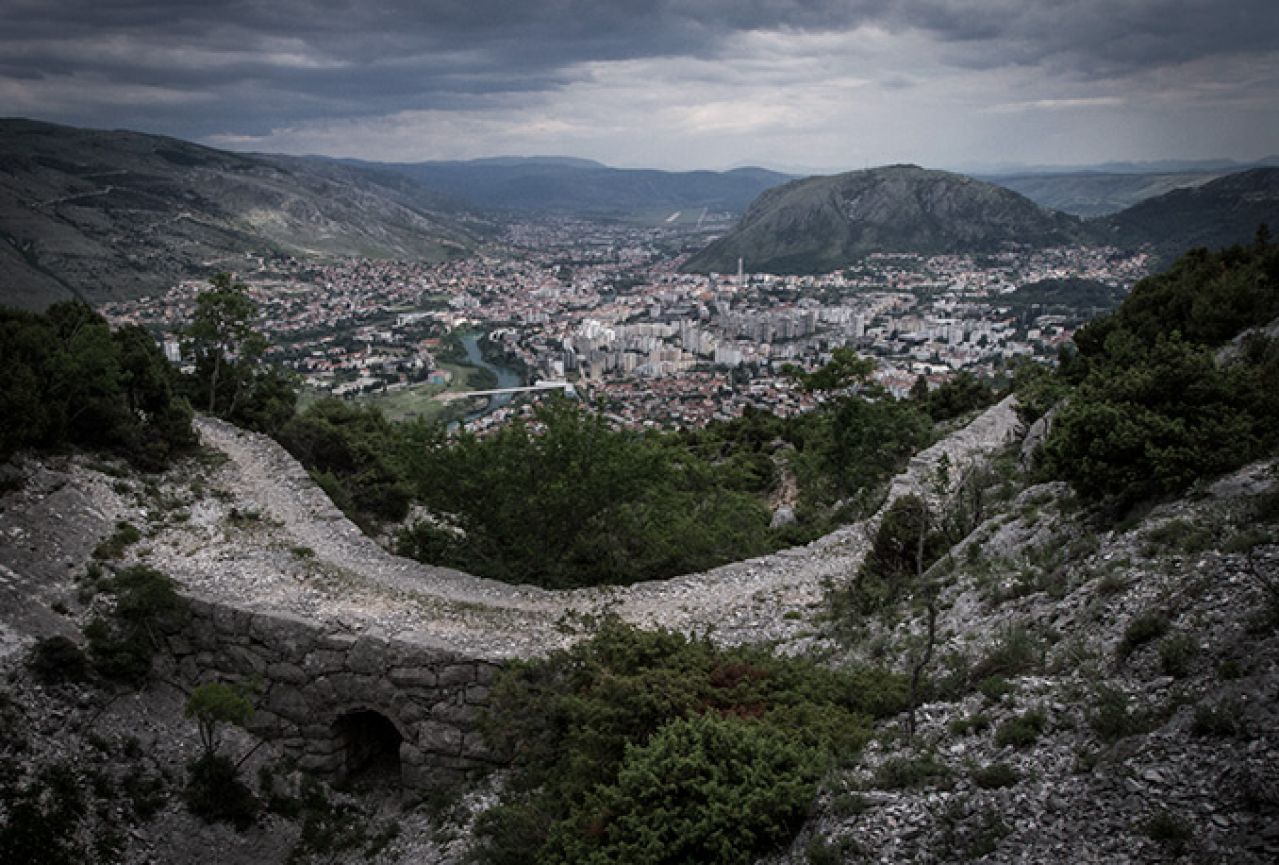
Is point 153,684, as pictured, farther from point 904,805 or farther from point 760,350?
point 760,350

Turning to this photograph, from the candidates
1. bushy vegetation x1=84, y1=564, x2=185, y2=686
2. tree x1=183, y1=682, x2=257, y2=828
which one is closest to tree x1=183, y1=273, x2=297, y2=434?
bushy vegetation x1=84, y1=564, x2=185, y2=686

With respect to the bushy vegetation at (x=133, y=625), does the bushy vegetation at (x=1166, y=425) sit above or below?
above

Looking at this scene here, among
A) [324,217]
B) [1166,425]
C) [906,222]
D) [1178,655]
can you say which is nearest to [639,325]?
[1166,425]

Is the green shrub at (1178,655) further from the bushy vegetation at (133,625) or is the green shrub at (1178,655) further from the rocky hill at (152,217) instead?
the rocky hill at (152,217)

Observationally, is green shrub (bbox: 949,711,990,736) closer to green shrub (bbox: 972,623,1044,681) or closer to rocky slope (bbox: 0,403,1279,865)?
rocky slope (bbox: 0,403,1279,865)

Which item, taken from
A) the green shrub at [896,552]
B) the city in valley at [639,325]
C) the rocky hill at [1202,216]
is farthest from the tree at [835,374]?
the rocky hill at [1202,216]

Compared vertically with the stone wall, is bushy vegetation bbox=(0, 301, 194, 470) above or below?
above

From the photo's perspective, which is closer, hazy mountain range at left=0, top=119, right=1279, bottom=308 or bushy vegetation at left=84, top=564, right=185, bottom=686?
bushy vegetation at left=84, top=564, right=185, bottom=686
